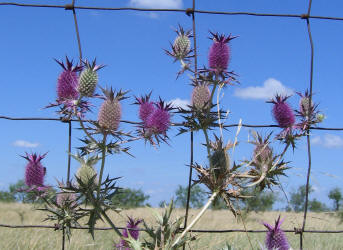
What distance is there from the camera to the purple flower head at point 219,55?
1906 millimetres

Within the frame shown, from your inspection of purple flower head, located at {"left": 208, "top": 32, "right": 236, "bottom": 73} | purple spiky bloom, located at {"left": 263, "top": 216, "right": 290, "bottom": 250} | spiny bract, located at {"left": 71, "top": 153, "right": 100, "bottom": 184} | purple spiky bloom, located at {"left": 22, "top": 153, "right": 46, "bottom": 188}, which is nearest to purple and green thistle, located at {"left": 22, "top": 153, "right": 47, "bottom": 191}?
purple spiky bloom, located at {"left": 22, "top": 153, "right": 46, "bottom": 188}

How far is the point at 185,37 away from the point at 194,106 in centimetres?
40

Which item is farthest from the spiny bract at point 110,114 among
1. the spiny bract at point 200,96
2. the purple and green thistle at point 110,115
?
the spiny bract at point 200,96

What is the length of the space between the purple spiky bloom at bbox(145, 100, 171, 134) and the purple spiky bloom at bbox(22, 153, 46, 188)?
21.8 inches

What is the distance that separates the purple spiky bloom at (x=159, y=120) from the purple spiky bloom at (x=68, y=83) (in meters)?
0.34

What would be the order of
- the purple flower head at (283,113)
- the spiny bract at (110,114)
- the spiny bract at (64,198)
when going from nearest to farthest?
1. the spiny bract at (110,114)
2. the spiny bract at (64,198)
3. the purple flower head at (283,113)

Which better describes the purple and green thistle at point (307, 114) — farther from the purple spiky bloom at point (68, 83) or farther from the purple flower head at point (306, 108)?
the purple spiky bloom at point (68, 83)

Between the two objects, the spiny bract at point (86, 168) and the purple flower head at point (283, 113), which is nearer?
the spiny bract at point (86, 168)

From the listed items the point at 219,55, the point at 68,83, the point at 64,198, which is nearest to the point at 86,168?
the point at 64,198

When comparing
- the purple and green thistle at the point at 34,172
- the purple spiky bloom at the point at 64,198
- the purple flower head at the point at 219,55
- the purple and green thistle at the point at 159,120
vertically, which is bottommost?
the purple spiky bloom at the point at 64,198

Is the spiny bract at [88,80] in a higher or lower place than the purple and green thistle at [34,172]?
higher

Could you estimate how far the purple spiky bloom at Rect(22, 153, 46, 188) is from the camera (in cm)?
193

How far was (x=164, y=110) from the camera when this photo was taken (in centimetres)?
185

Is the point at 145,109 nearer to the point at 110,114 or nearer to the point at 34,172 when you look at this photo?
the point at 110,114
